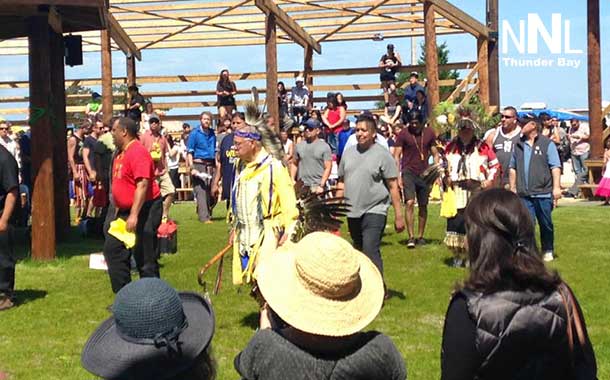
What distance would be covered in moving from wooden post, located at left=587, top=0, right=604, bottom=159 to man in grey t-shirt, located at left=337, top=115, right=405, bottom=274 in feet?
43.1

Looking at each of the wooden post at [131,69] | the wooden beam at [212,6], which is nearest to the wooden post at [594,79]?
the wooden beam at [212,6]

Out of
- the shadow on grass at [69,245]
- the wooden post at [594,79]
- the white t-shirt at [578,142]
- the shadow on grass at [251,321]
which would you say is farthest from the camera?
the white t-shirt at [578,142]

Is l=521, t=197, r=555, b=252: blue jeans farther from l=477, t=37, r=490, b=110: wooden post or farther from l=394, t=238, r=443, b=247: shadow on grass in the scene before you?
l=477, t=37, r=490, b=110: wooden post

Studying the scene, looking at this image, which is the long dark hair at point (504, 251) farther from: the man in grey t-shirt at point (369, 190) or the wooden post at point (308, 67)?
the wooden post at point (308, 67)

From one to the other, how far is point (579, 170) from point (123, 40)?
12.1 meters

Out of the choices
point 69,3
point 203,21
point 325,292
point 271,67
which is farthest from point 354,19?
point 325,292

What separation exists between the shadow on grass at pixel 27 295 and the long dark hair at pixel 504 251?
6785mm

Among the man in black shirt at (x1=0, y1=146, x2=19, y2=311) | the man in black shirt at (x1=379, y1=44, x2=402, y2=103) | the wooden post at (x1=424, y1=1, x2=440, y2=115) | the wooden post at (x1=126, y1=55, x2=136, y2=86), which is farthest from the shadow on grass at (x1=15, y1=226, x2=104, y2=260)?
the wooden post at (x1=126, y1=55, x2=136, y2=86)

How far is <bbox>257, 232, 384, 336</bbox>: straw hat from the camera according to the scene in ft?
10.4

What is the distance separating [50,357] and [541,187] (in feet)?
21.0

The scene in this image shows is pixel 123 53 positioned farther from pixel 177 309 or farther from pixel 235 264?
pixel 177 309

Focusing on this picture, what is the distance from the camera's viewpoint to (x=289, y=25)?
→ 2386cm

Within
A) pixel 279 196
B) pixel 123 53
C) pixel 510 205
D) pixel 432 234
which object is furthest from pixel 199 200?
pixel 510 205

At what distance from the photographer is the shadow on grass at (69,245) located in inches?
508
